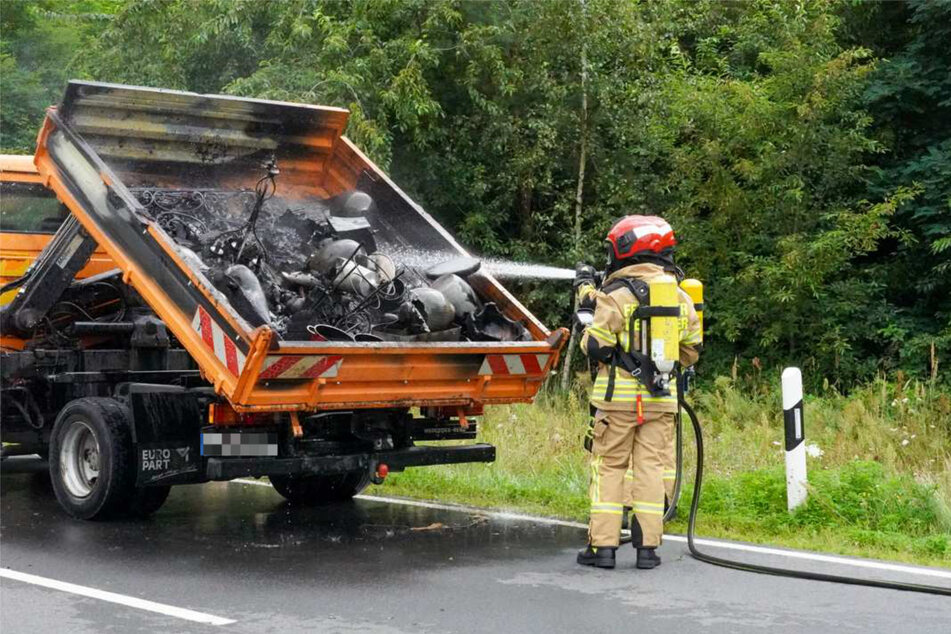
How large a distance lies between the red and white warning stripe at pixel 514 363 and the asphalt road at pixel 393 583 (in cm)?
96

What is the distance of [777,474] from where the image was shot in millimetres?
8234

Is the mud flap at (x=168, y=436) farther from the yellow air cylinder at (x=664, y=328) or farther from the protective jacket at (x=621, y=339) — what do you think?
the yellow air cylinder at (x=664, y=328)

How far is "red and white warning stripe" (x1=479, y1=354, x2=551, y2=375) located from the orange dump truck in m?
0.01

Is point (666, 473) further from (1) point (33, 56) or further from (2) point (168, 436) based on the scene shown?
(1) point (33, 56)

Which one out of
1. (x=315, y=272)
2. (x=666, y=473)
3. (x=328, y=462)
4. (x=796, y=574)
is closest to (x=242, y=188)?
(x=315, y=272)

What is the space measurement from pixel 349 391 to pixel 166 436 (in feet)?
3.97

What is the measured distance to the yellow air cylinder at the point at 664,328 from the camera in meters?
6.72

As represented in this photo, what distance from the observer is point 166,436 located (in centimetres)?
762

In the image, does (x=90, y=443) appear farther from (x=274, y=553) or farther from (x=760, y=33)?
(x=760, y=33)

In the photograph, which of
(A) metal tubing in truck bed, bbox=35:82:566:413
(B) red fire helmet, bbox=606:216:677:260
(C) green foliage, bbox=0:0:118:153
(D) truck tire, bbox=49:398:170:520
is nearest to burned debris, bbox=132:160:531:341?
(A) metal tubing in truck bed, bbox=35:82:566:413

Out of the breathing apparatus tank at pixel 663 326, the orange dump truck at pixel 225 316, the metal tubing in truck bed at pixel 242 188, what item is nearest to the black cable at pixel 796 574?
the breathing apparatus tank at pixel 663 326

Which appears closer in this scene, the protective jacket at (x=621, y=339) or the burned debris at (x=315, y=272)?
the protective jacket at (x=621, y=339)

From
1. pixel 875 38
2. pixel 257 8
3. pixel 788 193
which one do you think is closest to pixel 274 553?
pixel 788 193

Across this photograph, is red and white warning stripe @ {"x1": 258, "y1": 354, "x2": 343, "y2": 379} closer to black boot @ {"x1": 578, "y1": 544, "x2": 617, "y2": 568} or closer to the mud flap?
the mud flap
